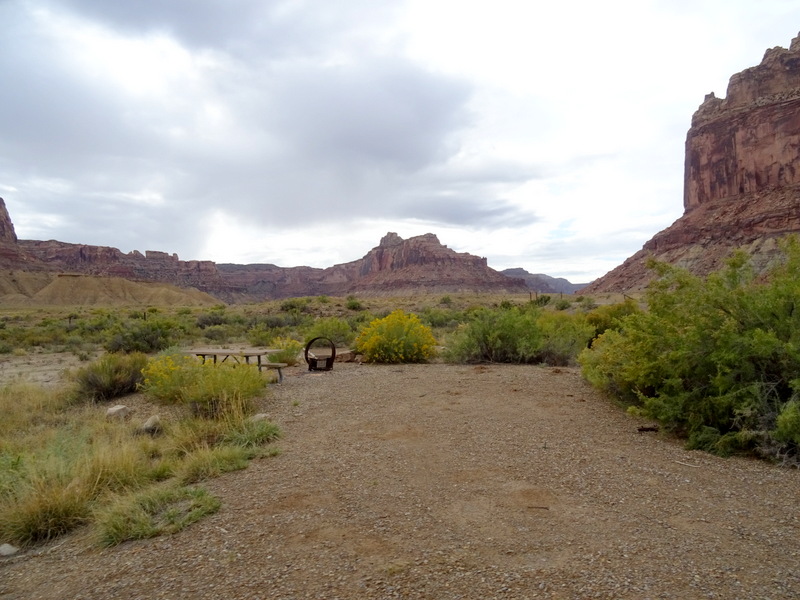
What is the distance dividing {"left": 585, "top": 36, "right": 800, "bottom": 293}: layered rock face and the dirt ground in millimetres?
72593

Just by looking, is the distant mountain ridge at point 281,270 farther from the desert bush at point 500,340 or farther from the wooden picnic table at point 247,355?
the desert bush at point 500,340

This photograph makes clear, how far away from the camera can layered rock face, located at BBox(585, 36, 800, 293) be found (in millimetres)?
71625

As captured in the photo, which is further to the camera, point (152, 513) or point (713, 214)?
point (713, 214)

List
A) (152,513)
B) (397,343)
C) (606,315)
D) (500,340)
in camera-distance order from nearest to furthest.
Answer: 1. (152,513)
2. (500,340)
3. (397,343)
4. (606,315)

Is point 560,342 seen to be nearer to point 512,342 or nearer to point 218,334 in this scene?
point 512,342

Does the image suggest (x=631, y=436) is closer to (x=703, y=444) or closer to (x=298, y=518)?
(x=703, y=444)

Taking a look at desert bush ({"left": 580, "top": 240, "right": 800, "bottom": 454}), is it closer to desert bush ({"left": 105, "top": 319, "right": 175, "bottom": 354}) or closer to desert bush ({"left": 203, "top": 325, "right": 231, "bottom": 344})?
desert bush ({"left": 105, "top": 319, "right": 175, "bottom": 354})

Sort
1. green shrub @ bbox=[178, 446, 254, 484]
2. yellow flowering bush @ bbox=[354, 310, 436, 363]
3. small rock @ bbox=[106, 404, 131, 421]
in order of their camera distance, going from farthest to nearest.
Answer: yellow flowering bush @ bbox=[354, 310, 436, 363] → small rock @ bbox=[106, 404, 131, 421] → green shrub @ bbox=[178, 446, 254, 484]

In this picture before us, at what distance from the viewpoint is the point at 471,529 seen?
4023 millimetres

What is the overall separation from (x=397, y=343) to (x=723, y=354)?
8571 millimetres

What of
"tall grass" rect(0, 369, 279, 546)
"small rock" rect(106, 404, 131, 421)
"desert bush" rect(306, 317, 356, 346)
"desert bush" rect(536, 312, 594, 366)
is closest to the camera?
"tall grass" rect(0, 369, 279, 546)

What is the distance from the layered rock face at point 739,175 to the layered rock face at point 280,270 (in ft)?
128

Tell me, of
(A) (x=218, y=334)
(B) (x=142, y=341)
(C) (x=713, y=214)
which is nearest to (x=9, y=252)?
(A) (x=218, y=334)

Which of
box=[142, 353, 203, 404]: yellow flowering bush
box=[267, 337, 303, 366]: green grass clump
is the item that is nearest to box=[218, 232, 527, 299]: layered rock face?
box=[267, 337, 303, 366]: green grass clump
